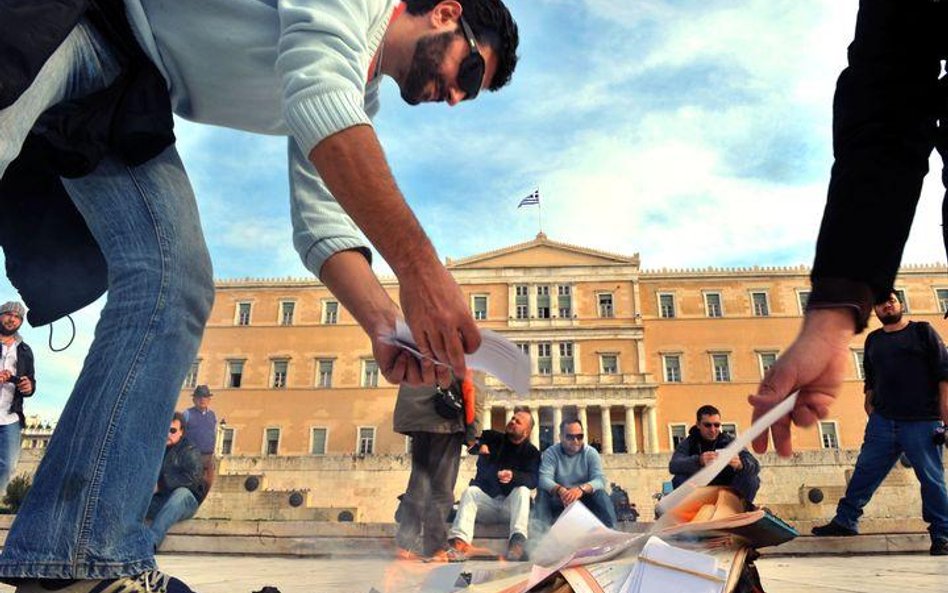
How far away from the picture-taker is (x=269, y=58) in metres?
1.21

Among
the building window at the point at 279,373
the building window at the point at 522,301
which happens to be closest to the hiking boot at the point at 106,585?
the building window at the point at 522,301

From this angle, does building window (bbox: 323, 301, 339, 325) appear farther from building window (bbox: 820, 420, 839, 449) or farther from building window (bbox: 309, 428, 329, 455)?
building window (bbox: 820, 420, 839, 449)

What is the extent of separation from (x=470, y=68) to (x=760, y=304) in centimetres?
3907

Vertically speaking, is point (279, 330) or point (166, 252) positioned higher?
point (279, 330)

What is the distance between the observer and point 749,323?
36.1 meters

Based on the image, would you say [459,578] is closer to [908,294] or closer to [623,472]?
[623,472]

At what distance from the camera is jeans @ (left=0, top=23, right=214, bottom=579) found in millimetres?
1089

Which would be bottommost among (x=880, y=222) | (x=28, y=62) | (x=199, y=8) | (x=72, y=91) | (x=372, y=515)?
(x=372, y=515)

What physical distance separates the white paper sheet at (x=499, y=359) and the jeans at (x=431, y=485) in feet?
7.46

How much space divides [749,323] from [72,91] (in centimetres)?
3877

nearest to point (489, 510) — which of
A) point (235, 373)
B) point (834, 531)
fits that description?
point (834, 531)

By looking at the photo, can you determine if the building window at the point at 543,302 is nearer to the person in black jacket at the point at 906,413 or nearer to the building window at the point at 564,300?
the building window at the point at 564,300

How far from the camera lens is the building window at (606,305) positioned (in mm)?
36594

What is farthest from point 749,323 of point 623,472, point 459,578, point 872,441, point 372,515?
point 459,578
